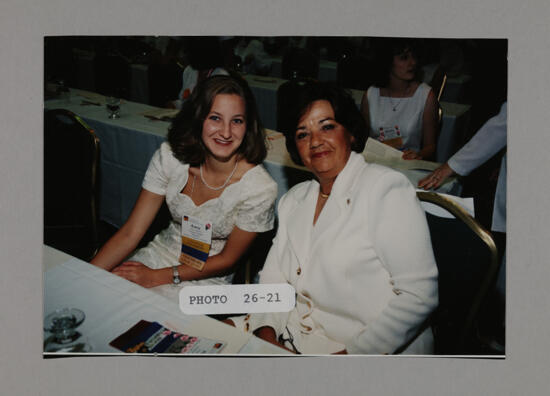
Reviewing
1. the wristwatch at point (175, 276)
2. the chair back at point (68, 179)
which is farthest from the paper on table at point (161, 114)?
the wristwatch at point (175, 276)

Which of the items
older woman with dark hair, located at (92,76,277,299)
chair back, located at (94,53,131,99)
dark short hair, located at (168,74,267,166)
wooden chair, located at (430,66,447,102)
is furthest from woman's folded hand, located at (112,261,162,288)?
wooden chair, located at (430,66,447,102)

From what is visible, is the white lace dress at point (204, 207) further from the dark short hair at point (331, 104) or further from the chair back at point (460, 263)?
the chair back at point (460, 263)

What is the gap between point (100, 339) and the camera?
4.79ft

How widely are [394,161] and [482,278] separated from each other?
0.47 m

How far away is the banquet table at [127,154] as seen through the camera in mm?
1553

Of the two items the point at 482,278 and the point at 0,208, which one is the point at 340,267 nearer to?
the point at 482,278

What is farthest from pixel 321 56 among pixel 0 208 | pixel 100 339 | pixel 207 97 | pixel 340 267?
pixel 0 208

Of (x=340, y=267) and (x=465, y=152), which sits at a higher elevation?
(x=465, y=152)

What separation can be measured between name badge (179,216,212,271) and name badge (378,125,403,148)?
669 millimetres

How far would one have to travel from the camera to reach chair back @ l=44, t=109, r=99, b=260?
1.72 meters

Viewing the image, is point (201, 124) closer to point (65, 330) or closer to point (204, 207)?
point (204, 207)

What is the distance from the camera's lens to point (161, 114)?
1683mm

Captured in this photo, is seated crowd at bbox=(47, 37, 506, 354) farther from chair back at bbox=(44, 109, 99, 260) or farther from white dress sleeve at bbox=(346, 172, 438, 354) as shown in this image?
chair back at bbox=(44, 109, 99, 260)

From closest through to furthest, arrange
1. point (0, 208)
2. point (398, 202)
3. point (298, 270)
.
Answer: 1. point (398, 202)
2. point (298, 270)
3. point (0, 208)
